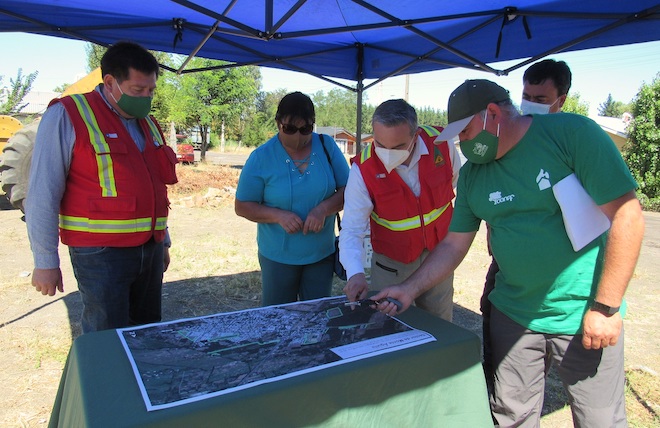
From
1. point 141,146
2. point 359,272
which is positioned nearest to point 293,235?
point 359,272

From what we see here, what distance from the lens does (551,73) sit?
7.74 feet

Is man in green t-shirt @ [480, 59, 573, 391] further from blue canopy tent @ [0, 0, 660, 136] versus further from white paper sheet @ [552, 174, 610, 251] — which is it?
white paper sheet @ [552, 174, 610, 251]

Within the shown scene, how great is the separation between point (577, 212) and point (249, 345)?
45.5 inches

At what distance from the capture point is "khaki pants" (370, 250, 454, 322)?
2.21m

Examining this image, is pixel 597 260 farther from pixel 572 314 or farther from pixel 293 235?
pixel 293 235

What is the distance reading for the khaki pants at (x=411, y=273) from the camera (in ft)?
7.27

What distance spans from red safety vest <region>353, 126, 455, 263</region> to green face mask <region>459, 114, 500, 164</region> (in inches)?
19.4

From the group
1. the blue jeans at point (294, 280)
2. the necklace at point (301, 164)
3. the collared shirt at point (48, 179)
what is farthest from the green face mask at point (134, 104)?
the blue jeans at point (294, 280)

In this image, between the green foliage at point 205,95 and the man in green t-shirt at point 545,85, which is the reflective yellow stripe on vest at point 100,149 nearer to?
the man in green t-shirt at point 545,85

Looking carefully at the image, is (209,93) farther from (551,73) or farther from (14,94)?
(551,73)

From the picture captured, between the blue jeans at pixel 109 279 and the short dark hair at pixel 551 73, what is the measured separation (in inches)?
83.2

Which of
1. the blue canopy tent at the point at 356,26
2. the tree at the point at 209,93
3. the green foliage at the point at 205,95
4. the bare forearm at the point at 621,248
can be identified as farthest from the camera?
the tree at the point at 209,93

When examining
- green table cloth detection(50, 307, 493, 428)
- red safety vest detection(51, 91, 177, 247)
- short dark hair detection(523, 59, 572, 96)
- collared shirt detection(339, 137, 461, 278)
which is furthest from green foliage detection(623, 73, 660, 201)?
red safety vest detection(51, 91, 177, 247)

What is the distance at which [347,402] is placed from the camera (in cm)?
131
